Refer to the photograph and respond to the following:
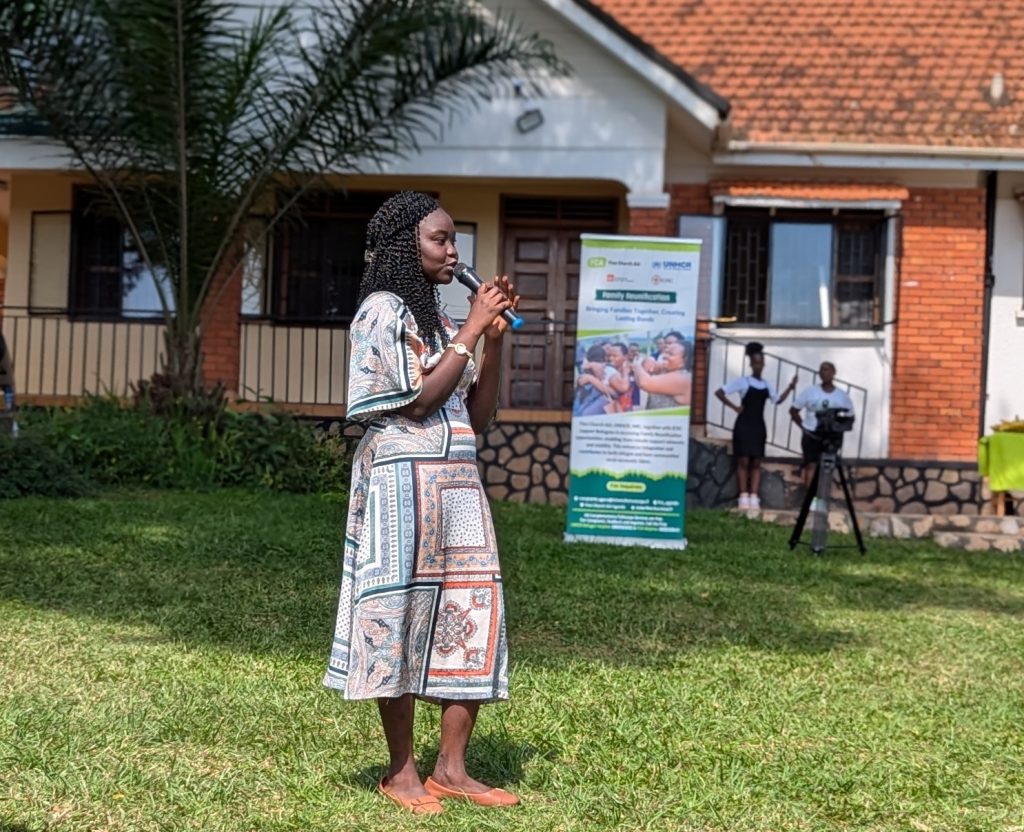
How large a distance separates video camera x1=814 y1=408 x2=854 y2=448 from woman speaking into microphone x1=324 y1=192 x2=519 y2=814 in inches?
299

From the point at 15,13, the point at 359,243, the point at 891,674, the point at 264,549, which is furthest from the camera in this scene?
the point at 359,243

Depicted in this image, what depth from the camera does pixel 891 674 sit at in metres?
7.08

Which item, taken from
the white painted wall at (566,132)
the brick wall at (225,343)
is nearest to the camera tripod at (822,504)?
the white painted wall at (566,132)

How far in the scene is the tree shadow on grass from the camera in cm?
764

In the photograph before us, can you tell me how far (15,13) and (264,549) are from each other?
6275mm

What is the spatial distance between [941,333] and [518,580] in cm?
854

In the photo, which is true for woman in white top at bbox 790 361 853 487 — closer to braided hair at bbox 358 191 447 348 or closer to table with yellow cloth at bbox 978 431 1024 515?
table with yellow cloth at bbox 978 431 1024 515

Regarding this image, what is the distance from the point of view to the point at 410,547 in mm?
4344

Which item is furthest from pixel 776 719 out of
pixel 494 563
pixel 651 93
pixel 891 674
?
pixel 651 93

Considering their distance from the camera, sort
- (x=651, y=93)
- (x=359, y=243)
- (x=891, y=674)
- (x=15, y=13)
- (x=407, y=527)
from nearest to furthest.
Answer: (x=407, y=527) → (x=891, y=674) → (x=15, y=13) → (x=651, y=93) → (x=359, y=243)

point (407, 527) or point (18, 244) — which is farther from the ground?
point (18, 244)

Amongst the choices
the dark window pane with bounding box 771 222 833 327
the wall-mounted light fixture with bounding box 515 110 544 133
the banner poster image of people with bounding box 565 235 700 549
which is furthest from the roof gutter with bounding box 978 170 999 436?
the banner poster image of people with bounding box 565 235 700 549

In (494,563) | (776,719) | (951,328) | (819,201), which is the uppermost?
(819,201)

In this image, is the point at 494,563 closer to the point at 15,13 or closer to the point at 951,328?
the point at 15,13
